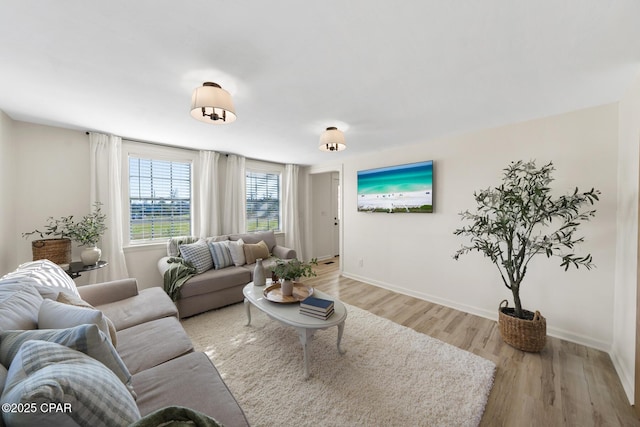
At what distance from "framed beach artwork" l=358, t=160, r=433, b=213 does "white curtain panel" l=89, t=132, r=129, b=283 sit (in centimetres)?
358

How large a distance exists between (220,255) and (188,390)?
239 centimetres

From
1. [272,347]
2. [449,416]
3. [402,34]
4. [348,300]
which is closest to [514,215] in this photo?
[449,416]

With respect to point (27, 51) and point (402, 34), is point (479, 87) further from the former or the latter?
point (27, 51)

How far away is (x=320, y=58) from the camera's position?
149 cm

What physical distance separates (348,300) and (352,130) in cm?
233

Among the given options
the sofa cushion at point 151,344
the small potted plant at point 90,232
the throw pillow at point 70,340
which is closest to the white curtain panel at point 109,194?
the small potted plant at point 90,232

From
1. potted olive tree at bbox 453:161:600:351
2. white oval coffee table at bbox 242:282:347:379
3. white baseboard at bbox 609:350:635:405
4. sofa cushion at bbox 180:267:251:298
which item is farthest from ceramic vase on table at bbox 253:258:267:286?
white baseboard at bbox 609:350:635:405

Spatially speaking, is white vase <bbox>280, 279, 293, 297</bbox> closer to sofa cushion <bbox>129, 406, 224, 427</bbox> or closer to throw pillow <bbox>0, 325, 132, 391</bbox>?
throw pillow <bbox>0, 325, 132, 391</bbox>

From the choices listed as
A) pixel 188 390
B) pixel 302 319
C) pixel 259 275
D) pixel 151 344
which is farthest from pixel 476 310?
pixel 151 344

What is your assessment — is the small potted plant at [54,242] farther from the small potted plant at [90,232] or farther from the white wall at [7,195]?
the white wall at [7,195]

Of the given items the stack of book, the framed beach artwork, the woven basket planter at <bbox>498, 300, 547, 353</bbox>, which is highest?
the framed beach artwork

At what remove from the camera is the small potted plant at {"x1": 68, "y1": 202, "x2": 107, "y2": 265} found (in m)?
2.60

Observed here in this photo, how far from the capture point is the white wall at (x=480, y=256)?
6.91 feet

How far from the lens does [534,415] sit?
1479 millimetres
